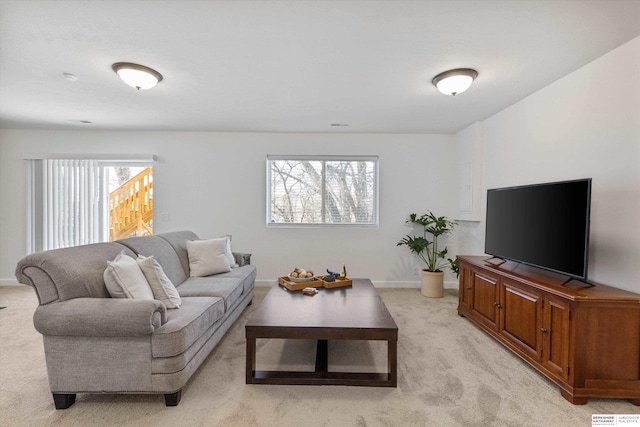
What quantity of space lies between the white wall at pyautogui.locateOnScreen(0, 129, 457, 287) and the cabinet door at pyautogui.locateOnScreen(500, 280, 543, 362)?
7.00 feet

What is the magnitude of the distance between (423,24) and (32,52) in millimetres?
2897

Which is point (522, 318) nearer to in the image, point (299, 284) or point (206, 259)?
point (299, 284)

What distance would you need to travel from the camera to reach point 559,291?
199 cm

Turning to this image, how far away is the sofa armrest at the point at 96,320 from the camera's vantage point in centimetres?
172

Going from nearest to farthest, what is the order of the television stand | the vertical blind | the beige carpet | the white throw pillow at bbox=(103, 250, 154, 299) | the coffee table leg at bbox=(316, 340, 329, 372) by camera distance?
the beige carpet < the television stand < the white throw pillow at bbox=(103, 250, 154, 299) < the coffee table leg at bbox=(316, 340, 329, 372) < the vertical blind

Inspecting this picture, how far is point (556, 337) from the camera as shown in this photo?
2.03 m

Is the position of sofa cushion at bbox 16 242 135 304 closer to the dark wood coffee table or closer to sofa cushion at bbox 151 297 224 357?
sofa cushion at bbox 151 297 224 357

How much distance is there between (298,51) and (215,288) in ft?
7.05

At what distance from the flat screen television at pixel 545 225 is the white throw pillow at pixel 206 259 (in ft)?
9.68

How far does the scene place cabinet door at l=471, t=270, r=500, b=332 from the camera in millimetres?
2768

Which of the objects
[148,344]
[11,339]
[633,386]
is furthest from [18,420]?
[633,386]

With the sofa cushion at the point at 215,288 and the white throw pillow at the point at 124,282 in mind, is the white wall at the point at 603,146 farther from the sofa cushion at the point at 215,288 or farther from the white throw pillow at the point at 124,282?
the white throw pillow at the point at 124,282

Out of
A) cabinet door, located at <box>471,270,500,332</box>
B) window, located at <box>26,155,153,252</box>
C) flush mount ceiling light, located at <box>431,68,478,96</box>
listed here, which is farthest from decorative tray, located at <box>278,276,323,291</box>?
window, located at <box>26,155,153,252</box>

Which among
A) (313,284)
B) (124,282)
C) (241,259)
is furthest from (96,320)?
(241,259)
